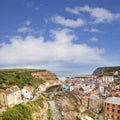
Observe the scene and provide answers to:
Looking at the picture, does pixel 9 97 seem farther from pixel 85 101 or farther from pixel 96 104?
pixel 96 104

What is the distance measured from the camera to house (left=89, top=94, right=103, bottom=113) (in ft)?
196

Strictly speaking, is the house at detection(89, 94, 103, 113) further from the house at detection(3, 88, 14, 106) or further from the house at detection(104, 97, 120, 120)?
the house at detection(3, 88, 14, 106)

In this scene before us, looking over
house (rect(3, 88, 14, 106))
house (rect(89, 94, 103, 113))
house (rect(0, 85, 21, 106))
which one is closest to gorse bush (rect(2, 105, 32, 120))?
house (rect(3, 88, 14, 106))

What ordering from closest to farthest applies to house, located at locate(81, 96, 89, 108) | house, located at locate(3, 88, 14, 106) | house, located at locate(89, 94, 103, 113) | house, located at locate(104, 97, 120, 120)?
house, located at locate(3, 88, 14, 106) → house, located at locate(104, 97, 120, 120) → house, located at locate(89, 94, 103, 113) → house, located at locate(81, 96, 89, 108)

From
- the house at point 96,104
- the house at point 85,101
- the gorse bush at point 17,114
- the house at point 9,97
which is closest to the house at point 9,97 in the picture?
the house at point 9,97

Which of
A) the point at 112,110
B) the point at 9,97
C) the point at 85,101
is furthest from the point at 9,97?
the point at 112,110

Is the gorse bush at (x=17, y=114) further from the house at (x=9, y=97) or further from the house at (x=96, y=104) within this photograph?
the house at (x=96, y=104)

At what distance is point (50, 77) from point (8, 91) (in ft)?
360

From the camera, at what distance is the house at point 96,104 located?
5972 cm

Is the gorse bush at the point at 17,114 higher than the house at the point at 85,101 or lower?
higher

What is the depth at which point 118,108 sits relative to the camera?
178 feet

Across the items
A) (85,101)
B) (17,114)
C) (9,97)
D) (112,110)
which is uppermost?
(9,97)

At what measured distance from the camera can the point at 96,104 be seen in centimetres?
6088

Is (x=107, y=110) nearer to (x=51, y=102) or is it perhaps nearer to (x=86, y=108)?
(x=86, y=108)
